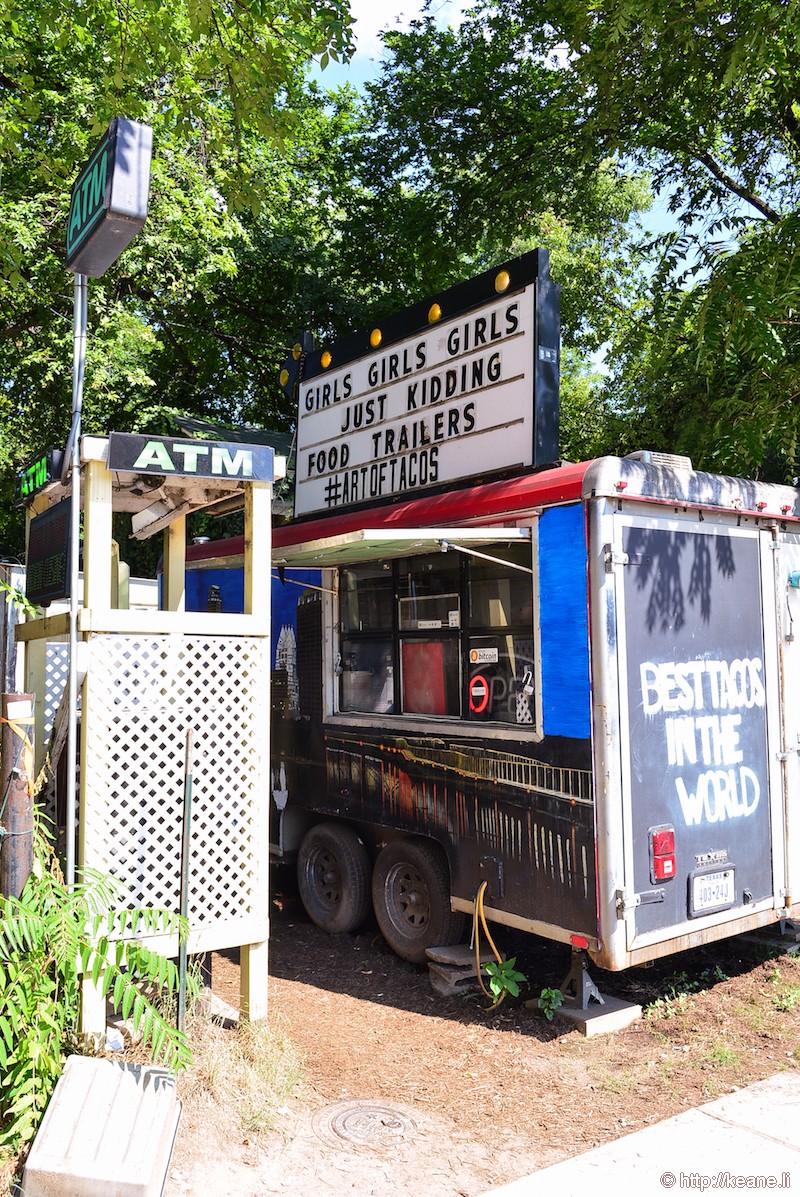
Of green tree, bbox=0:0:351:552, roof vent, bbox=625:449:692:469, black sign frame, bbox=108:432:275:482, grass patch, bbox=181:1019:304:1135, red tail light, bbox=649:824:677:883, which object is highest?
green tree, bbox=0:0:351:552

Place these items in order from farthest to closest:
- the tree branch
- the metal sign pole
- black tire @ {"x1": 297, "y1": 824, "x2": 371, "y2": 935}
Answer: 1. the tree branch
2. black tire @ {"x1": 297, "y1": 824, "x2": 371, "y2": 935}
3. the metal sign pole

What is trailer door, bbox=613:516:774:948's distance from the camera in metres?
4.97

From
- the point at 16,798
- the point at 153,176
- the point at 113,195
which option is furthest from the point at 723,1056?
the point at 153,176

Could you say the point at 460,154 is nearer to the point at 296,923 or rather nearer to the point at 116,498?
the point at 116,498

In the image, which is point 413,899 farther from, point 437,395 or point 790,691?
point 437,395

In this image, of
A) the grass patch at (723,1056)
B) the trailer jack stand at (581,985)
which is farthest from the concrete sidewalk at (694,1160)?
the trailer jack stand at (581,985)

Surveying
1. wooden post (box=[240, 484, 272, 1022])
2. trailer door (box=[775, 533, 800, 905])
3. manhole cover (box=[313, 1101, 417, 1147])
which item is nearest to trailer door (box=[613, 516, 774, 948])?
trailer door (box=[775, 533, 800, 905])

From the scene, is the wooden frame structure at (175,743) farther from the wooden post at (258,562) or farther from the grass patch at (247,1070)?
the grass patch at (247,1070)

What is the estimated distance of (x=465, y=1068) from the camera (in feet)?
15.7

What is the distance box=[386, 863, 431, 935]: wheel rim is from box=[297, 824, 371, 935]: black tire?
37 cm

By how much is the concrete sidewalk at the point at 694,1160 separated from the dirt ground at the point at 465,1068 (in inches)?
5.1

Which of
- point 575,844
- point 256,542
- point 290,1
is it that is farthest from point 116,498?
point 290,1

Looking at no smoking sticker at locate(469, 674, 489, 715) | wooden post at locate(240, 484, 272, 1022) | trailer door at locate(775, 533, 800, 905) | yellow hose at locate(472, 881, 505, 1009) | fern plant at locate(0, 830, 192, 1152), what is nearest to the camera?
fern plant at locate(0, 830, 192, 1152)

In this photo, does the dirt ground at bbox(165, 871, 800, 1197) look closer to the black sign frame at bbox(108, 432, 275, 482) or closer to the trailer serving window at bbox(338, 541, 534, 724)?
the trailer serving window at bbox(338, 541, 534, 724)
